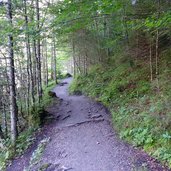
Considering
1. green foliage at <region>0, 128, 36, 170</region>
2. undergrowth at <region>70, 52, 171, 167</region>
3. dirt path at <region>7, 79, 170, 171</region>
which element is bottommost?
green foliage at <region>0, 128, 36, 170</region>

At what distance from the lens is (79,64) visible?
23.6 meters

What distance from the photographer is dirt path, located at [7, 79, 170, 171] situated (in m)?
6.29

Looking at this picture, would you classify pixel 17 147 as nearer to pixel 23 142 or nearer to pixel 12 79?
pixel 23 142

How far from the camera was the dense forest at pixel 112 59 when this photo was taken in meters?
6.57

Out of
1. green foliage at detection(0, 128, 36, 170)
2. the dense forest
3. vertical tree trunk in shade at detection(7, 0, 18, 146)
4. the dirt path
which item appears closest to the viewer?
the dirt path

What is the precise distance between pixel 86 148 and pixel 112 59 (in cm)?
1022

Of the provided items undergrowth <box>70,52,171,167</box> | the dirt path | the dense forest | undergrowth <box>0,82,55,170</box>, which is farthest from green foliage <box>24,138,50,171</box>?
undergrowth <box>70,52,171,167</box>

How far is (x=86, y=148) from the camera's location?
304 inches

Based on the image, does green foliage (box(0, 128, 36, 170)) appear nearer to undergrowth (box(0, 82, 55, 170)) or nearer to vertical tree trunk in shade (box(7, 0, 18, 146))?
undergrowth (box(0, 82, 55, 170))

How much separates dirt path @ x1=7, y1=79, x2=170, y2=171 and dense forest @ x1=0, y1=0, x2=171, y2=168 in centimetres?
43

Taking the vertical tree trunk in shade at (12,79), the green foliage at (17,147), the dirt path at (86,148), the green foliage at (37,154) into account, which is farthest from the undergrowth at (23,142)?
the green foliage at (37,154)

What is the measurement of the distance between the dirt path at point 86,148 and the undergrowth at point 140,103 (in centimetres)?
37

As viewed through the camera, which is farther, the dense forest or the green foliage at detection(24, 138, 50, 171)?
the green foliage at detection(24, 138, 50, 171)

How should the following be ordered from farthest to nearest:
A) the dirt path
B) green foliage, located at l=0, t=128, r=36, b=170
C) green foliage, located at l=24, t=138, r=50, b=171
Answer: green foliage, located at l=0, t=128, r=36, b=170 → green foliage, located at l=24, t=138, r=50, b=171 → the dirt path
